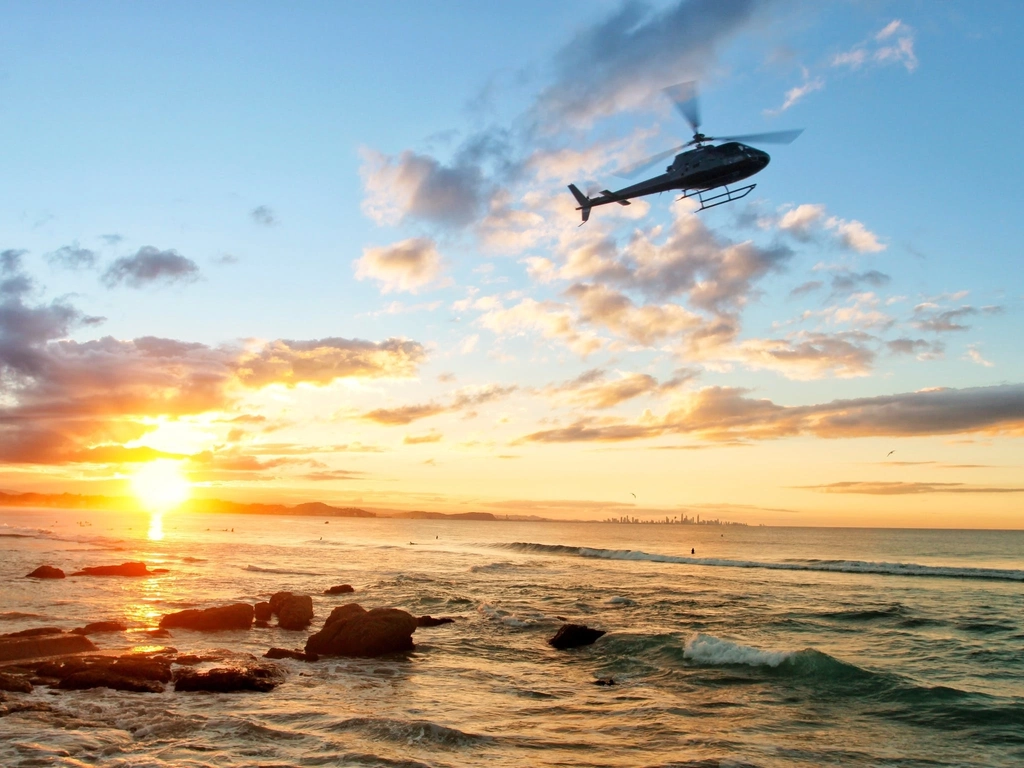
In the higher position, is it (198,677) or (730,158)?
(730,158)

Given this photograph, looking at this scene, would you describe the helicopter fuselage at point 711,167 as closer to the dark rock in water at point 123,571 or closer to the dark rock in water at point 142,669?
the dark rock in water at point 142,669

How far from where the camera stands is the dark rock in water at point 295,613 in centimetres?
2953

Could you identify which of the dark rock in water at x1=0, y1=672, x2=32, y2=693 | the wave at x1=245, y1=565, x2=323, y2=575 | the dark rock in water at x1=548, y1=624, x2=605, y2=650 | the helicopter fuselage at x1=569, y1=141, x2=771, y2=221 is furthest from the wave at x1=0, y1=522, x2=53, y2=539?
the helicopter fuselage at x1=569, y1=141, x2=771, y2=221

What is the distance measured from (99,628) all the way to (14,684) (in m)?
9.51

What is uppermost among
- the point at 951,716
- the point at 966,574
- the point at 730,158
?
the point at 730,158

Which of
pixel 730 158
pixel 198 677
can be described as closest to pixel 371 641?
pixel 198 677

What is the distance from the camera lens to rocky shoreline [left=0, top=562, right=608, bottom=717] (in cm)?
1792

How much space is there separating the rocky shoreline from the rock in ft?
0.08

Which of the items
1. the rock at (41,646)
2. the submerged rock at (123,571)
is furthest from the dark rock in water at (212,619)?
the submerged rock at (123,571)

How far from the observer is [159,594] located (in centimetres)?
→ 3841

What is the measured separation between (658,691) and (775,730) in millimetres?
4340

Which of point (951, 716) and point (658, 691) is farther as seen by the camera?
point (658, 691)

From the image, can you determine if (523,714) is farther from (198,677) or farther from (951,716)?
(951,716)

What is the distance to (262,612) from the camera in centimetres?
3130
